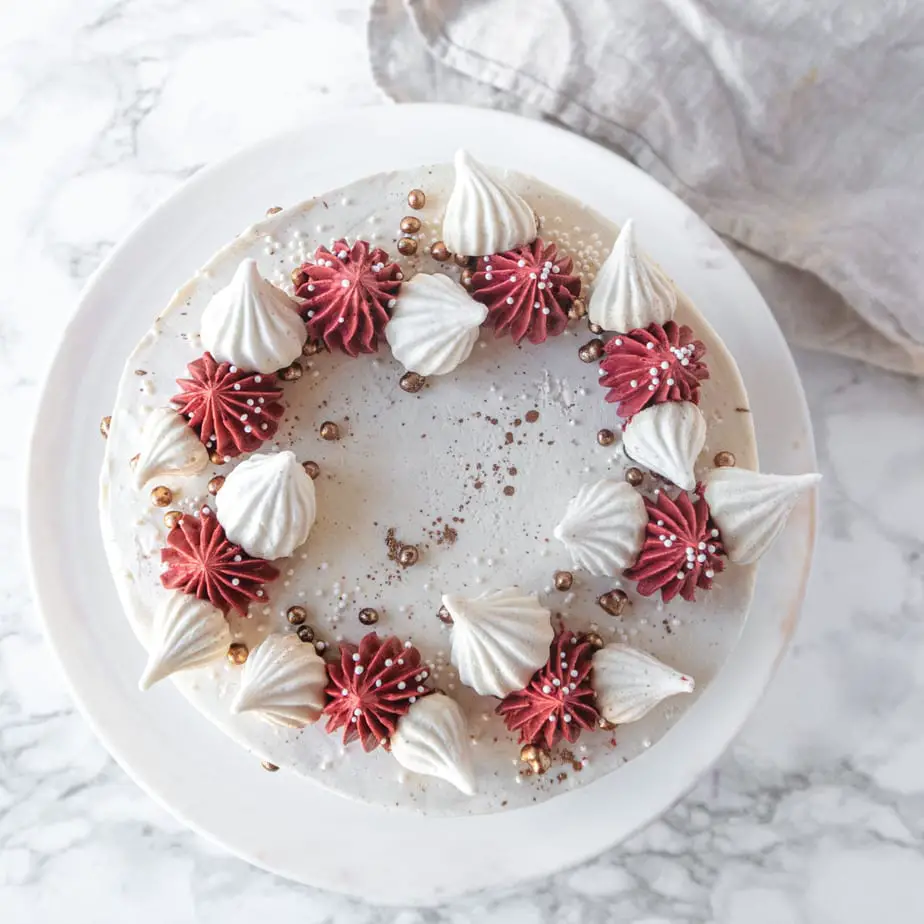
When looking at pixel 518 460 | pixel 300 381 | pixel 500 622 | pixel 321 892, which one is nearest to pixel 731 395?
pixel 518 460

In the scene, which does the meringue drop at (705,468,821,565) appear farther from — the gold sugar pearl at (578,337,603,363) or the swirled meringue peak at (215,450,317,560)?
the swirled meringue peak at (215,450,317,560)

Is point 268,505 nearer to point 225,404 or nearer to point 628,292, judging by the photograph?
point 225,404

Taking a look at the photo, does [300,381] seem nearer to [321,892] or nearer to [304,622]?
[304,622]

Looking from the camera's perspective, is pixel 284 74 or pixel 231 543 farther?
pixel 284 74

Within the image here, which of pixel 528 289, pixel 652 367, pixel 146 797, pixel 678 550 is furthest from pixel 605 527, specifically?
pixel 146 797

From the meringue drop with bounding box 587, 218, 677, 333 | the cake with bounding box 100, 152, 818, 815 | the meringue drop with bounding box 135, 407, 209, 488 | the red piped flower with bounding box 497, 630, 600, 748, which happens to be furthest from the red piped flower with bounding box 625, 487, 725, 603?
the meringue drop with bounding box 135, 407, 209, 488
